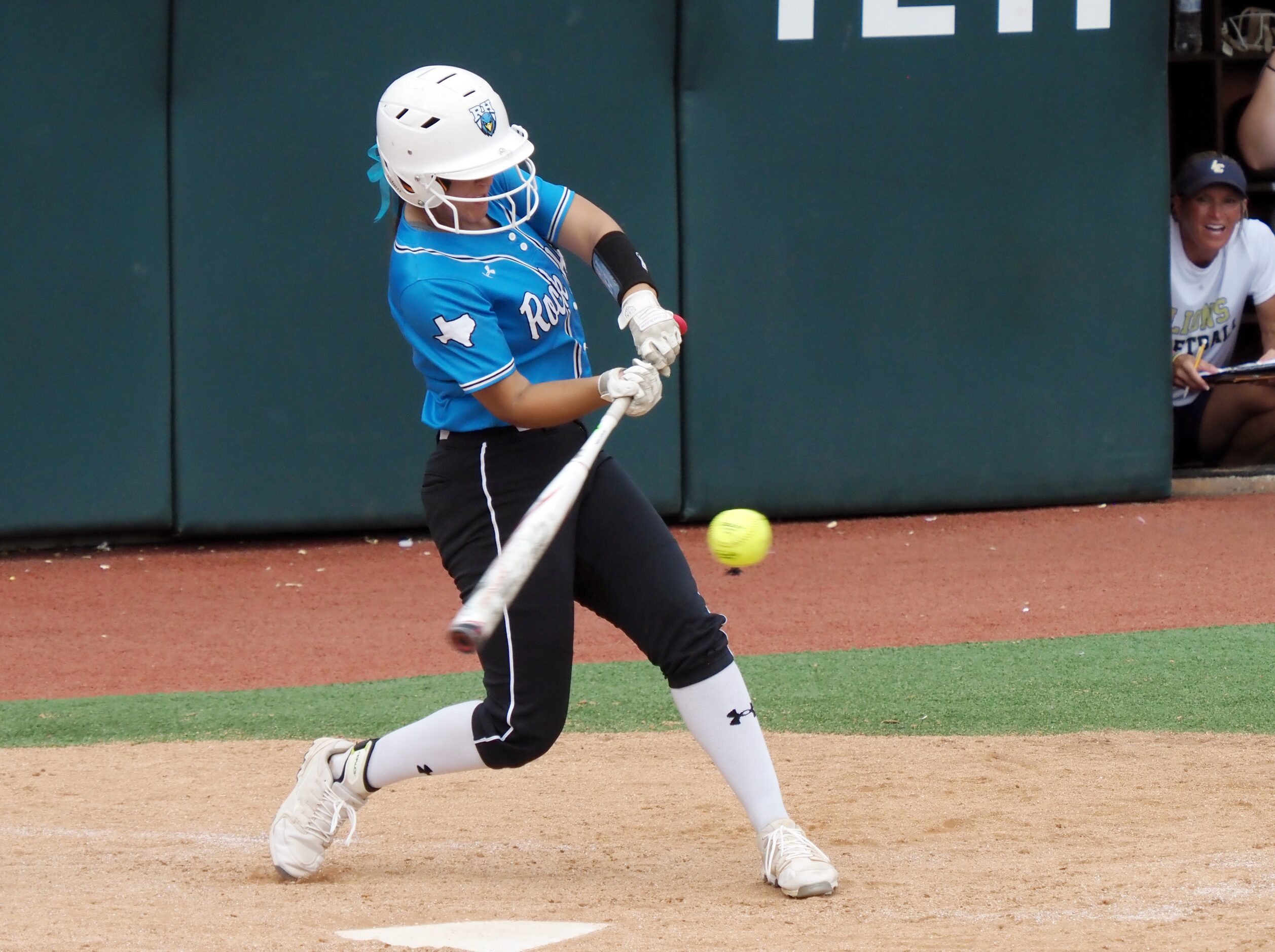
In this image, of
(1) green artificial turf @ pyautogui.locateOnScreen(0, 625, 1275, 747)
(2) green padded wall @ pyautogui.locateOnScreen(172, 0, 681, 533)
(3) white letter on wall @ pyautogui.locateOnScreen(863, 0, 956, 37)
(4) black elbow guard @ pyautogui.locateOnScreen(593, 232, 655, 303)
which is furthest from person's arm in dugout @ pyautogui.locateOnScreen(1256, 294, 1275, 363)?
(4) black elbow guard @ pyautogui.locateOnScreen(593, 232, 655, 303)

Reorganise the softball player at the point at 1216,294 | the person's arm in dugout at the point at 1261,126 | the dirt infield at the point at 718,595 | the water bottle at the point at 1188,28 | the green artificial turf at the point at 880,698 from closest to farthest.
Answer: the green artificial turf at the point at 880,698, the dirt infield at the point at 718,595, the softball player at the point at 1216,294, the person's arm in dugout at the point at 1261,126, the water bottle at the point at 1188,28

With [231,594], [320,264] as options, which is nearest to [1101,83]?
[320,264]

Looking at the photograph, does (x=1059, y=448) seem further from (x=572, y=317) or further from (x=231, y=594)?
(x=572, y=317)

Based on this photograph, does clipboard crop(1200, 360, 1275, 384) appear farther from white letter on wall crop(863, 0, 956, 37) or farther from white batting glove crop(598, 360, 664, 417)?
white batting glove crop(598, 360, 664, 417)

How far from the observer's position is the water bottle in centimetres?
834

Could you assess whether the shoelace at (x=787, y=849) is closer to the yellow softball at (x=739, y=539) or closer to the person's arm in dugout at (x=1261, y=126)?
the yellow softball at (x=739, y=539)

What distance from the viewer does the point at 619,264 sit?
3.16 metres

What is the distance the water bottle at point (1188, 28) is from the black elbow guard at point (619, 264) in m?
6.16

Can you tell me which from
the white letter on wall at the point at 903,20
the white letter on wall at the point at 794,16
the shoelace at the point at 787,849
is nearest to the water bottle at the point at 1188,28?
the white letter on wall at the point at 903,20

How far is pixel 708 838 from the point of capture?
11.3ft

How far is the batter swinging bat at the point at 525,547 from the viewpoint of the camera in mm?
2494

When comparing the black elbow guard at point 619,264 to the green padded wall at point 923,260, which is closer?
the black elbow guard at point 619,264

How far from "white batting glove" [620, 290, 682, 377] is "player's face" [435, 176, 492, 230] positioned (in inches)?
13.4

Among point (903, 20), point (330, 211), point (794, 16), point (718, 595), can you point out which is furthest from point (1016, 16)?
point (330, 211)
